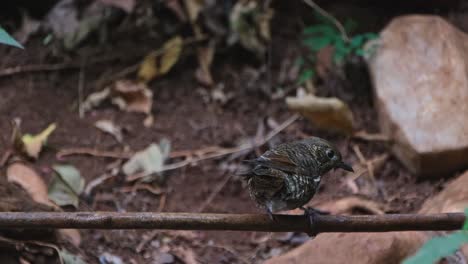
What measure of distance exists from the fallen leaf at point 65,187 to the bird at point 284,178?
1.83 m

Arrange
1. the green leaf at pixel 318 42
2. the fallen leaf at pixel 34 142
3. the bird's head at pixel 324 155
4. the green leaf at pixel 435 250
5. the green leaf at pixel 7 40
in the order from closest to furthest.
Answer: the green leaf at pixel 435 250 < the green leaf at pixel 7 40 < the bird's head at pixel 324 155 < the fallen leaf at pixel 34 142 < the green leaf at pixel 318 42

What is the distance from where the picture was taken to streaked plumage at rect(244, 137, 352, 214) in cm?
331

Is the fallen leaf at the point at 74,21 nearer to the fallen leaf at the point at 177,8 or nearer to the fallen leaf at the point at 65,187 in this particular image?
the fallen leaf at the point at 177,8

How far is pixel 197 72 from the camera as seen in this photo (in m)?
6.31

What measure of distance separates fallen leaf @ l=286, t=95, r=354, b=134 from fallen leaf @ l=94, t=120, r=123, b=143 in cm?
150

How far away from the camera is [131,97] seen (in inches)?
241

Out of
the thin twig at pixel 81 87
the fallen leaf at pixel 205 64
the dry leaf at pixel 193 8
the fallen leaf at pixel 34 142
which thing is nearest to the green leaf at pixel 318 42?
the fallen leaf at pixel 205 64

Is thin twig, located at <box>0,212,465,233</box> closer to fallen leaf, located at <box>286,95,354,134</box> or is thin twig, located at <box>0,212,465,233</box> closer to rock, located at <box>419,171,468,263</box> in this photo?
rock, located at <box>419,171,468,263</box>

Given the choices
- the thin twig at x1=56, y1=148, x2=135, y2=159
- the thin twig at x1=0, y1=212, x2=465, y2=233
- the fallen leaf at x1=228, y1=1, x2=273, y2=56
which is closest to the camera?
the thin twig at x1=0, y1=212, x2=465, y2=233

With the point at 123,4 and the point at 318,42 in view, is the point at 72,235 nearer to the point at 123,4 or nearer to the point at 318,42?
the point at 123,4

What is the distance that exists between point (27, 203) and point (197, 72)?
2614 millimetres

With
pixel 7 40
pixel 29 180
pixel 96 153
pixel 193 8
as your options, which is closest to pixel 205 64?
pixel 193 8

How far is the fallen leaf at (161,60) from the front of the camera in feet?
20.4

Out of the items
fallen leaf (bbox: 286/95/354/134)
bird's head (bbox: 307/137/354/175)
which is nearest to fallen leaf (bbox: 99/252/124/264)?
bird's head (bbox: 307/137/354/175)
